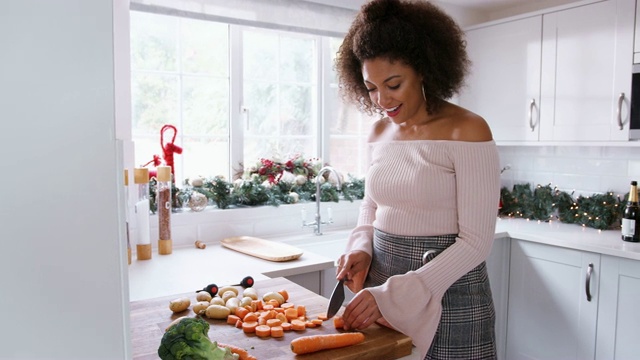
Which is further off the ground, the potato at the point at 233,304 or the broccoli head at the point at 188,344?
the broccoli head at the point at 188,344

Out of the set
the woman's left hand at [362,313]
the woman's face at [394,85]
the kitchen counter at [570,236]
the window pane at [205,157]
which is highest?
the woman's face at [394,85]

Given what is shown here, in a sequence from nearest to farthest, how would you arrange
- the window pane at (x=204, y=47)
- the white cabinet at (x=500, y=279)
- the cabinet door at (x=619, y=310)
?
the cabinet door at (x=619, y=310)
the window pane at (x=204, y=47)
the white cabinet at (x=500, y=279)

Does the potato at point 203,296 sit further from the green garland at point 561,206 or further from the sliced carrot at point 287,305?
the green garland at point 561,206

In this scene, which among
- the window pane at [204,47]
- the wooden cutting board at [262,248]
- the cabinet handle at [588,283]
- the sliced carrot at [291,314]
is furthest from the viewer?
the window pane at [204,47]

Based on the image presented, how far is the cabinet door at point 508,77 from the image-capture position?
3.01 meters

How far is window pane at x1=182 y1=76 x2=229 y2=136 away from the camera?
274 centimetres

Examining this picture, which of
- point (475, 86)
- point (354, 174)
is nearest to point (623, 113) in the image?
point (475, 86)

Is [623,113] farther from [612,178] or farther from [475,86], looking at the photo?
[475,86]

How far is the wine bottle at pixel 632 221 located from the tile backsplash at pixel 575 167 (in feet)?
1.11

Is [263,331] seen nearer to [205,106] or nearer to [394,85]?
[394,85]

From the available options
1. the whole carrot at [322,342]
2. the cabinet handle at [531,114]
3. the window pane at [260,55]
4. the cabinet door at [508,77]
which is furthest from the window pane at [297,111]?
the whole carrot at [322,342]

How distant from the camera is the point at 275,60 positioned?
2996 millimetres

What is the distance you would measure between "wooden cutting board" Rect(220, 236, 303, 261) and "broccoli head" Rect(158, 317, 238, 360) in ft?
3.81

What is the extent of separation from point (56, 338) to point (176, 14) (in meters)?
2.29
